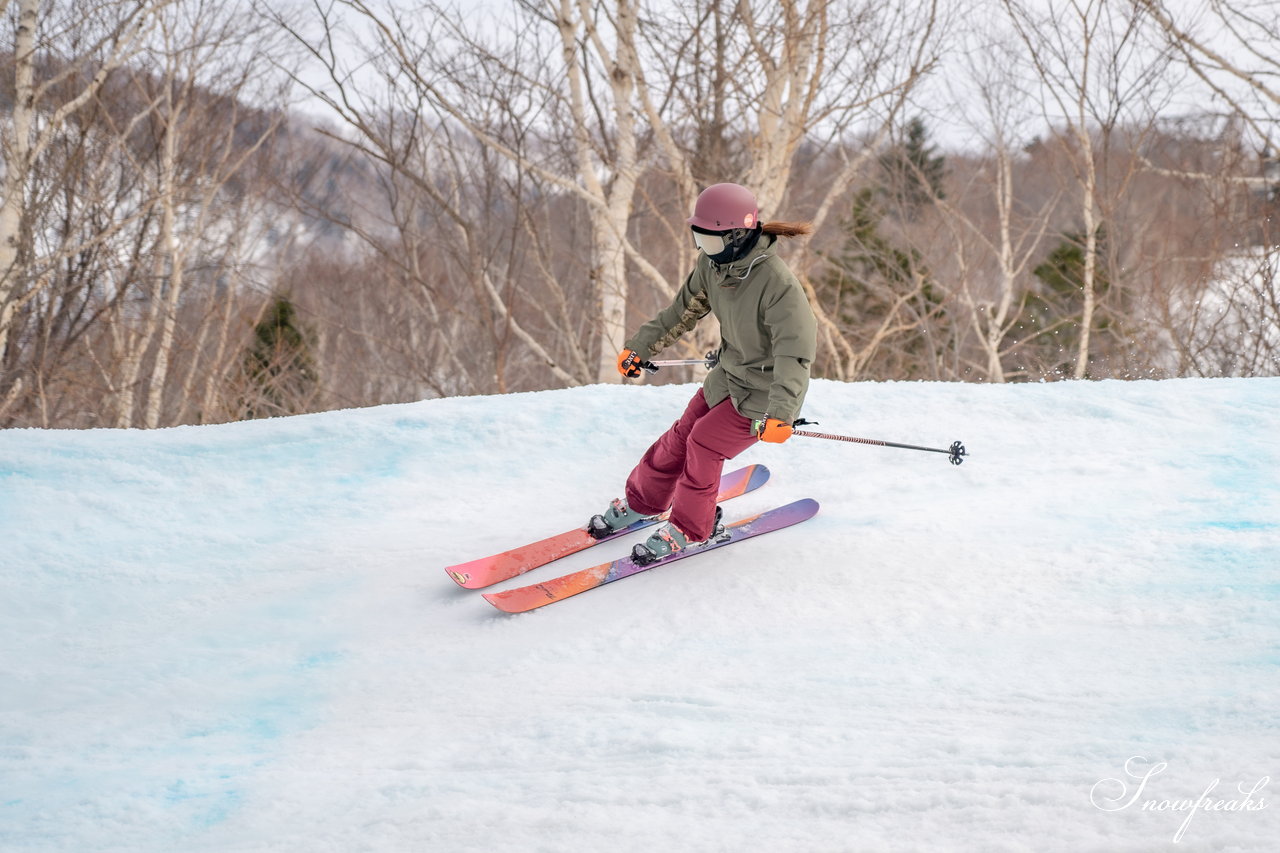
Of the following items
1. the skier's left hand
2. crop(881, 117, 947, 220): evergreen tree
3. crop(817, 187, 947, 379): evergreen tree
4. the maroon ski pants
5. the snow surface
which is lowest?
the snow surface

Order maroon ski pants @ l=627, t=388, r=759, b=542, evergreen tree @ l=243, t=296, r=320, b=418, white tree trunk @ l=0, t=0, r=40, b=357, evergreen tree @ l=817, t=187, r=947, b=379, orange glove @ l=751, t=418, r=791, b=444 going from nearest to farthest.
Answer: orange glove @ l=751, t=418, r=791, b=444 < maroon ski pants @ l=627, t=388, r=759, b=542 < white tree trunk @ l=0, t=0, r=40, b=357 < evergreen tree @ l=817, t=187, r=947, b=379 < evergreen tree @ l=243, t=296, r=320, b=418

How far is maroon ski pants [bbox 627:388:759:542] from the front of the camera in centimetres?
334

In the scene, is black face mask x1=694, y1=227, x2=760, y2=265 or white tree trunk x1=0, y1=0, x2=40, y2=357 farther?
white tree trunk x1=0, y1=0, x2=40, y2=357

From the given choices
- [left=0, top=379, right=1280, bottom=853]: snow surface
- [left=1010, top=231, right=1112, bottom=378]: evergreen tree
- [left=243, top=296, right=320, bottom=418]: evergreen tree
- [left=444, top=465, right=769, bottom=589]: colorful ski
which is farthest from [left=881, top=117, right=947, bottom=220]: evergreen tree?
[left=243, top=296, right=320, bottom=418]: evergreen tree

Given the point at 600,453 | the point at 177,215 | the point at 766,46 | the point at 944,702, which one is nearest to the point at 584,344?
the point at 177,215

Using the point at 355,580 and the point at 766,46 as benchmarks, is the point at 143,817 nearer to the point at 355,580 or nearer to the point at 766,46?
the point at 355,580

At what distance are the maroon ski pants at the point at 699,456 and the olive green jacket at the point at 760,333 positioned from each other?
3.1 inches

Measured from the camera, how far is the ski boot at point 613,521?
12.4 ft

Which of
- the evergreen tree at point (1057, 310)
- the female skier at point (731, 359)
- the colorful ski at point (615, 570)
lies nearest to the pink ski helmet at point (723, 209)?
the female skier at point (731, 359)

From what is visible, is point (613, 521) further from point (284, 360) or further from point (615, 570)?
point (284, 360)

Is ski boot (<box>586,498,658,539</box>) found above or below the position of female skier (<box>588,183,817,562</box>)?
below

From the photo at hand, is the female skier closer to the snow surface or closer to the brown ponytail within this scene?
the brown ponytail

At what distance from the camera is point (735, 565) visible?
3.36 meters

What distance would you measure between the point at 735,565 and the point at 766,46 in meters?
5.56
